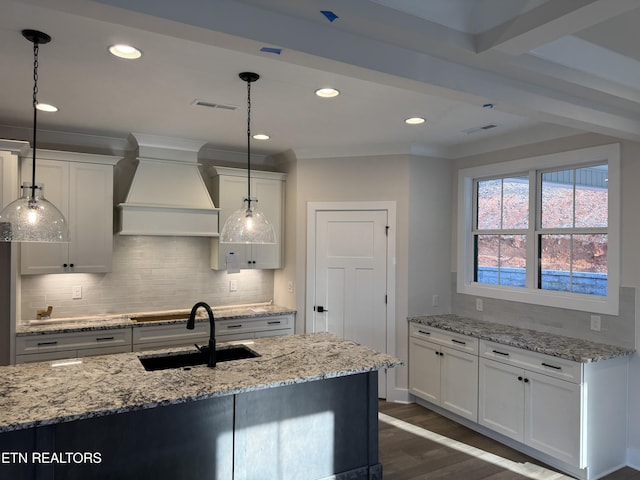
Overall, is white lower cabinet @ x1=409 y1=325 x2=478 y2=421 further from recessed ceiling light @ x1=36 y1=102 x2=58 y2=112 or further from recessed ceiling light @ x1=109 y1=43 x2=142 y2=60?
recessed ceiling light @ x1=36 y1=102 x2=58 y2=112

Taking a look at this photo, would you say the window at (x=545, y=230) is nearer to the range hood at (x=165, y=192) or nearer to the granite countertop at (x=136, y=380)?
the granite countertop at (x=136, y=380)

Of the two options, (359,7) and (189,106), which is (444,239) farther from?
(359,7)

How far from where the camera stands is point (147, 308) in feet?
15.2

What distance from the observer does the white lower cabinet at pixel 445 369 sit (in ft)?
12.7

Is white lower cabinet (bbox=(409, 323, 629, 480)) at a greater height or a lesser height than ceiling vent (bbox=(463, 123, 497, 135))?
lesser

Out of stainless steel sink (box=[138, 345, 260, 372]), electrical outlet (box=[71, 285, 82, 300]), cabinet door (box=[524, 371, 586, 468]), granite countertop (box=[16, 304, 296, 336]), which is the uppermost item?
electrical outlet (box=[71, 285, 82, 300])

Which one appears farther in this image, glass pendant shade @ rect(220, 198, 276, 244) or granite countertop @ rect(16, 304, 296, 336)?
granite countertop @ rect(16, 304, 296, 336)

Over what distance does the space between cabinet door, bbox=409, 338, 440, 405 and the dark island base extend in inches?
59.4

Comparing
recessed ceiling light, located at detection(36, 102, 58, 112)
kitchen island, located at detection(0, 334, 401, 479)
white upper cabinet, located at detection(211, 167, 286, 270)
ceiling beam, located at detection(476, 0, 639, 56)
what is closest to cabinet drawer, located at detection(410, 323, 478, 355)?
kitchen island, located at detection(0, 334, 401, 479)

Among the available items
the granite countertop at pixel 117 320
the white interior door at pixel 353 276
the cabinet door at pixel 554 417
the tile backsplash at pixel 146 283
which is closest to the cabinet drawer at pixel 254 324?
the granite countertop at pixel 117 320

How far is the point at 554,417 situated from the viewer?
3.21 meters

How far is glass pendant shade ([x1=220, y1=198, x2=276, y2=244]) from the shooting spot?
2.88 meters

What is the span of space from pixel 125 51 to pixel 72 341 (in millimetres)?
2633

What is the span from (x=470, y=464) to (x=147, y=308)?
3353 mm
